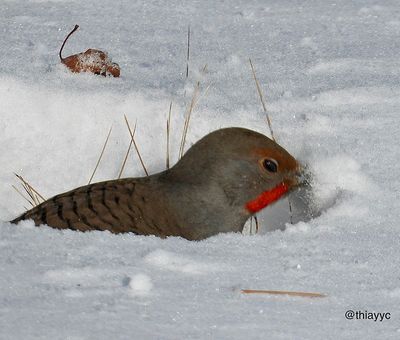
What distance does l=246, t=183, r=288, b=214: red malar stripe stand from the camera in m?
3.94

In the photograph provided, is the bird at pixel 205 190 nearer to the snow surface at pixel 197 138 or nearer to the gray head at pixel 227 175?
the gray head at pixel 227 175

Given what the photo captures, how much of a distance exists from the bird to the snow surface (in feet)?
0.65

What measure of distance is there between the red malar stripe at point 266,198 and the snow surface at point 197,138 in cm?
12

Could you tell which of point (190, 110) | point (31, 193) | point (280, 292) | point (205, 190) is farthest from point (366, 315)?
point (31, 193)

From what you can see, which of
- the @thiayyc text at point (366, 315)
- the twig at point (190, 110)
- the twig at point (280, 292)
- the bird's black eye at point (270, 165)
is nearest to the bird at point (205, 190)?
the bird's black eye at point (270, 165)

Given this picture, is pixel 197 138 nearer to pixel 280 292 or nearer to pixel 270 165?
pixel 270 165

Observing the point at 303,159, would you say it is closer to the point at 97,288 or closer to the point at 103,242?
the point at 103,242

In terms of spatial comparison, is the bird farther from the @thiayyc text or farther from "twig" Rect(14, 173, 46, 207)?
the @thiayyc text

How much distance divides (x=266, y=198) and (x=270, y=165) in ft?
0.41

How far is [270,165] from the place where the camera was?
3.95 metres

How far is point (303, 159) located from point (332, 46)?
3.74ft

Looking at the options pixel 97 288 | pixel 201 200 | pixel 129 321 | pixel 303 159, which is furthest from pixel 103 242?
pixel 303 159

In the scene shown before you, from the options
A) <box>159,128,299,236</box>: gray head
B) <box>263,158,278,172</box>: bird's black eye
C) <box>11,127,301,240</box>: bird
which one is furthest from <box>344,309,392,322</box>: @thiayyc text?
<box>263,158,278,172</box>: bird's black eye

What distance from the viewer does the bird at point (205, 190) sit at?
3.70 m
